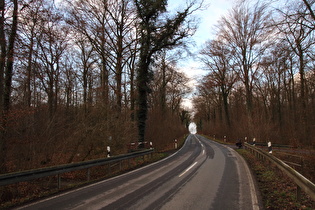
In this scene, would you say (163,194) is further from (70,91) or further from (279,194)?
(70,91)

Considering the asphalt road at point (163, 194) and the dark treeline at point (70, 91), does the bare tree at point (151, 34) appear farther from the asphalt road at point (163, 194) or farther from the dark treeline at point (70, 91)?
the asphalt road at point (163, 194)

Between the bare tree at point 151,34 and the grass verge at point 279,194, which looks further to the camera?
the bare tree at point 151,34

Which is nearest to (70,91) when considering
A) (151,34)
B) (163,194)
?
(151,34)

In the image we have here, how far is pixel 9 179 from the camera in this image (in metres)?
6.03

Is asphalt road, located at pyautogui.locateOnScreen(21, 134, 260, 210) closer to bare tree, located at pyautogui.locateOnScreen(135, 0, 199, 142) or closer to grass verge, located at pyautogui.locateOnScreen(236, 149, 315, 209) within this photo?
grass verge, located at pyautogui.locateOnScreen(236, 149, 315, 209)

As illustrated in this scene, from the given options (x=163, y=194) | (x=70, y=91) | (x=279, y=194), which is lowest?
(x=279, y=194)

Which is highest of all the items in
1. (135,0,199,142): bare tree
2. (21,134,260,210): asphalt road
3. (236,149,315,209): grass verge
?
(135,0,199,142): bare tree

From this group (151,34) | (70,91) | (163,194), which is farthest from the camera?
(70,91)

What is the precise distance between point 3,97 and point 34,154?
2.97 m

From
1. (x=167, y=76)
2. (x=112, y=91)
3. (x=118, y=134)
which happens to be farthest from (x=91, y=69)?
(x=118, y=134)

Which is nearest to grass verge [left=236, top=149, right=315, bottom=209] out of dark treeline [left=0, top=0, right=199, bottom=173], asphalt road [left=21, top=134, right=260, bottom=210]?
asphalt road [left=21, top=134, right=260, bottom=210]

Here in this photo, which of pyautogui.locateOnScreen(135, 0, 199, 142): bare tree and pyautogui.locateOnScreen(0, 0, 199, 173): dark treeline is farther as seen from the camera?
pyautogui.locateOnScreen(135, 0, 199, 142): bare tree

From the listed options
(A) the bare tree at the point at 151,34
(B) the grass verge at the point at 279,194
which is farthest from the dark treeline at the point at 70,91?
(B) the grass verge at the point at 279,194

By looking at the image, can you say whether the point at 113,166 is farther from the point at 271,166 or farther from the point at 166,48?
the point at 166,48
